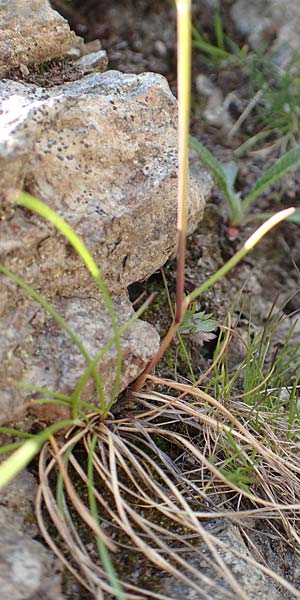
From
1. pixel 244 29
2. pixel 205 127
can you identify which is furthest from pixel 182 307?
pixel 244 29

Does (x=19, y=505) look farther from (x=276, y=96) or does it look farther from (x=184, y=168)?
(x=276, y=96)

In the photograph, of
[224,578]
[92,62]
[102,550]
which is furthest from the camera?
[92,62]

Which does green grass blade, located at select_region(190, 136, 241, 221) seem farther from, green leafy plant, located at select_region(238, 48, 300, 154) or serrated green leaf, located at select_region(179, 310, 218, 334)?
serrated green leaf, located at select_region(179, 310, 218, 334)

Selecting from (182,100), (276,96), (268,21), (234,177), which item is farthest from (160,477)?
(268,21)

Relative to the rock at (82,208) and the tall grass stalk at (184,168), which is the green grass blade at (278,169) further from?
the tall grass stalk at (184,168)

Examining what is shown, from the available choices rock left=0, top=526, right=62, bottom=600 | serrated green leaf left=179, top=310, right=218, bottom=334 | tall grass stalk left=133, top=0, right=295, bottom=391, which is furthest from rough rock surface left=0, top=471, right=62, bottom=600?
serrated green leaf left=179, top=310, right=218, bottom=334
